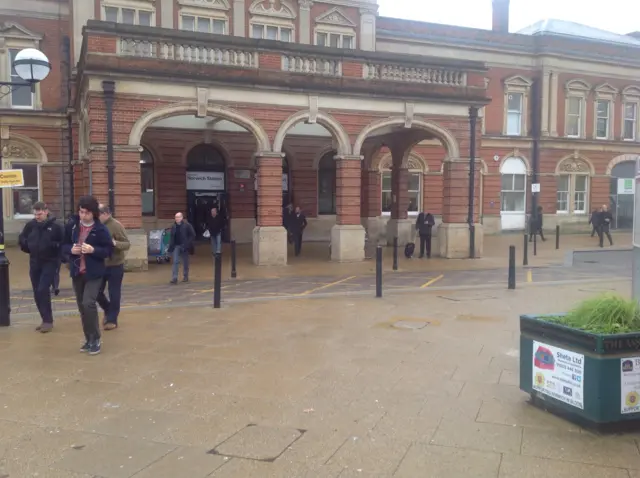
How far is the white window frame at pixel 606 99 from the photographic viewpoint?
107 ft

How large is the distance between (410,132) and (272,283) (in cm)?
999

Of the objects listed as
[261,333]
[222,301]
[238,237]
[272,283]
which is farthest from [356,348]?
[238,237]

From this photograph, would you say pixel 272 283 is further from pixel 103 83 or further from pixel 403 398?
pixel 403 398

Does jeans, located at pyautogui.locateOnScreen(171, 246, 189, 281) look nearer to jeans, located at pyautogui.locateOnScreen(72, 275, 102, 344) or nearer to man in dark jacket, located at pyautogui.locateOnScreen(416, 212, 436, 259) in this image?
jeans, located at pyautogui.locateOnScreen(72, 275, 102, 344)

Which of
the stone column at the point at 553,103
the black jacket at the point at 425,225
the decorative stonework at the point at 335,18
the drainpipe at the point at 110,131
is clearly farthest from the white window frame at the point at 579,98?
the drainpipe at the point at 110,131

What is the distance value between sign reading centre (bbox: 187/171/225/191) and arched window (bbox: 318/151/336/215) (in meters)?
4.69

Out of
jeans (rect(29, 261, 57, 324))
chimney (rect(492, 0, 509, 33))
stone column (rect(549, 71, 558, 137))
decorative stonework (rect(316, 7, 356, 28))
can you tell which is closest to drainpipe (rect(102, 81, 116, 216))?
jeans (rect(29, 261, 57, 324))

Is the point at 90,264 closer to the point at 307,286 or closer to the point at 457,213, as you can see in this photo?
the point at 307,286

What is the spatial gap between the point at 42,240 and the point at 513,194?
28271 millimetres

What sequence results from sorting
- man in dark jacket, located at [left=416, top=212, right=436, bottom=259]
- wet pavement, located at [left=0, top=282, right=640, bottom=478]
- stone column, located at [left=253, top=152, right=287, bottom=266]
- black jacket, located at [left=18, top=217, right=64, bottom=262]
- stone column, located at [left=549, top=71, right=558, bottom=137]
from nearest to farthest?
wet pavement, located at [left=0, top=282, right=640, bottom=478] → black jacket, located at [left=18, top=217, right=64, bottom=262] → stone column, located at [left=253, top=152, right=287, bottom=266] → man in dark jacket, located at [left=416, top=212, right=436, bottom=259] → stone column, located at [left=549, top=71, right=558, bottom=137]

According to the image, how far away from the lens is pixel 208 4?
23.9 meters

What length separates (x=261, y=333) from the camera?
25.5ft

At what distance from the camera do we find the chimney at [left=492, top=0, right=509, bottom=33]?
32.0 metres

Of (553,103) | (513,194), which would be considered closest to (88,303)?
(513,194)
